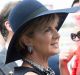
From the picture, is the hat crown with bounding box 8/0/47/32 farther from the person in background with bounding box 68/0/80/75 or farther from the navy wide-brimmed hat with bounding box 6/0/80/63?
the person in background with bounding box 68/0/80/75

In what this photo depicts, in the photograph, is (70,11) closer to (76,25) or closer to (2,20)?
(76,25)

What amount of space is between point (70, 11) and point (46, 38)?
0.60ft

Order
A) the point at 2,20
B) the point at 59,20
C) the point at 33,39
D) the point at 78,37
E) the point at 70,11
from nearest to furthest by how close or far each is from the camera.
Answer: the point at 70,11 → the point at 33,39 → the point at 59,20 → the point at 78,37 → the point at 2,20

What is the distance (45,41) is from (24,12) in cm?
17

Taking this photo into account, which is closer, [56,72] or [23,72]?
[23,72]

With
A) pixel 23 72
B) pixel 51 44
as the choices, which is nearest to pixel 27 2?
pixel 51 44

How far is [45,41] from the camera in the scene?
1.45 m

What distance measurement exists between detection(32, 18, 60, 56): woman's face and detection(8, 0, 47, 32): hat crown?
90mm

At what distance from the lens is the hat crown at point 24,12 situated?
141cm

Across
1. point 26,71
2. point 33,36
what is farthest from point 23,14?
point 26,71

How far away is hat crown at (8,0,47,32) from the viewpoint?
4.63 feet

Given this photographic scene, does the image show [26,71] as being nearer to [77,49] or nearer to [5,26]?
[77,49]

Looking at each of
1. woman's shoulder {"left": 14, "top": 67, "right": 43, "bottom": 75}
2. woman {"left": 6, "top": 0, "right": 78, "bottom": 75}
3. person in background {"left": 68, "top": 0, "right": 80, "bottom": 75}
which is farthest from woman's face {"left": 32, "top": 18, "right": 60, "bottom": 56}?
person in background {"left": 68, "top": 0, "right": 80, "bottom": 75}

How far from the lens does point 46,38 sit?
1453mm
